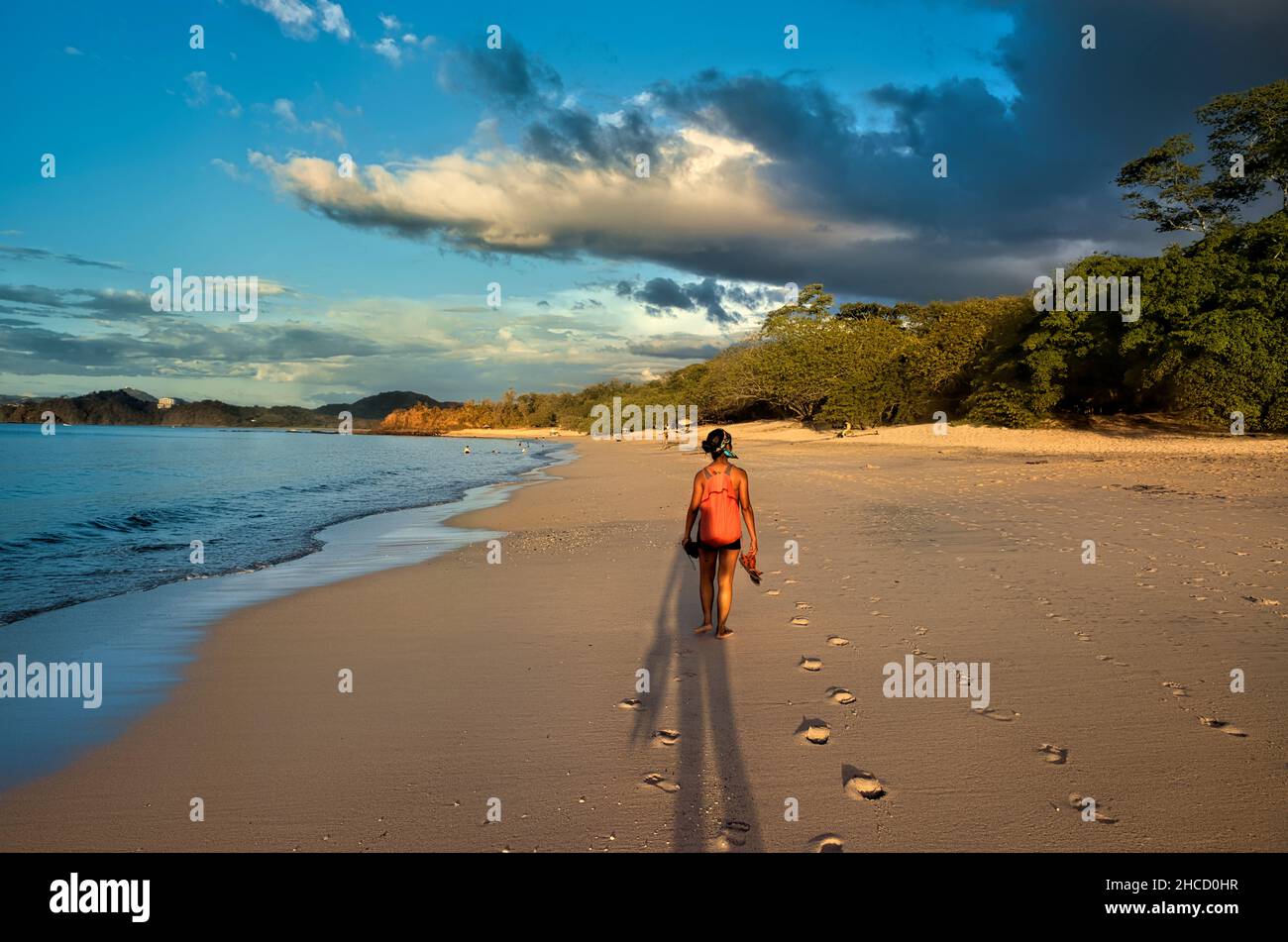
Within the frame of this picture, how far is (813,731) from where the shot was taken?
14.7 feet

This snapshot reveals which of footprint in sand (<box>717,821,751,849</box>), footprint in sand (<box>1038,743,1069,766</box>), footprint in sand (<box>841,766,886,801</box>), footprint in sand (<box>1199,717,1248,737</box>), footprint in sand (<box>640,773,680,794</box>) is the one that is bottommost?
footprint in sand (<box>640,773,680,794</box>)

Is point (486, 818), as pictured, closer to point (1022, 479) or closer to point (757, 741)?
point (757, 741)

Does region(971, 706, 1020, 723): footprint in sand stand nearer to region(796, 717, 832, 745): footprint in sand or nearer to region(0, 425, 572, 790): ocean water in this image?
region(796, 717, 832, 745): footprint in sand

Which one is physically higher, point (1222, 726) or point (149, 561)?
point (1222, 726)

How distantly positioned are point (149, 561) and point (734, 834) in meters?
13.4

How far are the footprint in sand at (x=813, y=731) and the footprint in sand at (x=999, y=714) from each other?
1.09 metres

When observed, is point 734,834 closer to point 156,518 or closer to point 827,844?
point 827,844

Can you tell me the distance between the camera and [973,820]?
11.0ft

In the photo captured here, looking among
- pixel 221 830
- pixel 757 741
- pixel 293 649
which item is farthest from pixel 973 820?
pixel 293 649

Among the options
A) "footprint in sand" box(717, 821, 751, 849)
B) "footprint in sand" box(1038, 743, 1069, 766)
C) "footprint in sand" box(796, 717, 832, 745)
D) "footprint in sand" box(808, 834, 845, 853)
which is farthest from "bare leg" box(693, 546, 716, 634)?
"footprint in sand" box(808, 834, 845, 853)

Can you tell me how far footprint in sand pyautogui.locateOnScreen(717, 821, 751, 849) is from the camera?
3227mm

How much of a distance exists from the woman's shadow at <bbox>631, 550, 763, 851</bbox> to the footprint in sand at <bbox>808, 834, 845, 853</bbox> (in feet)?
0.83

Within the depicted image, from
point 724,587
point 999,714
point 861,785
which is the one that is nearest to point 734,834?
point 861,785

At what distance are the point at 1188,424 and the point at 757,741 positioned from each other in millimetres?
41883
